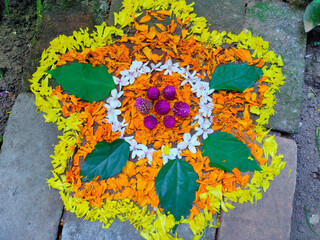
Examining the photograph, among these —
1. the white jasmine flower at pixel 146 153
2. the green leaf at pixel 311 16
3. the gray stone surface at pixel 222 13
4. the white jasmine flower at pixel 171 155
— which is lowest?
the white jasmine flower at pixel 146 153

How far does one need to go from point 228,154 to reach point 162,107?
1.08 feet

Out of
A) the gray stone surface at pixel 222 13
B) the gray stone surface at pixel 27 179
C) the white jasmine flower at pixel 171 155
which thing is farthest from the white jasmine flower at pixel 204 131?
the gray stone surface at pixel 27 179

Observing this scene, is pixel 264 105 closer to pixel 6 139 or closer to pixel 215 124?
pixel 215 124

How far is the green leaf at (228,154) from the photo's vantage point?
107 cm

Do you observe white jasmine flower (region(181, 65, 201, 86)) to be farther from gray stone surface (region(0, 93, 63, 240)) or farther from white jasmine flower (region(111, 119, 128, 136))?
gray stone surface (region(0, 93, 63, 240))

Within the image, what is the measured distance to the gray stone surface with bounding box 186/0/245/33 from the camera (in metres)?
1.22

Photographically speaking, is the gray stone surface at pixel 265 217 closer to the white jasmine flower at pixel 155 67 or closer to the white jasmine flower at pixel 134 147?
the white jasmine flower at pixel 134 147

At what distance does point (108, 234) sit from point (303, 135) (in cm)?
97

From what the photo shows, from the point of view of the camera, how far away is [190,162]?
3.60 ft

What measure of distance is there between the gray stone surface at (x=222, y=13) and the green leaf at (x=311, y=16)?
0.27 m

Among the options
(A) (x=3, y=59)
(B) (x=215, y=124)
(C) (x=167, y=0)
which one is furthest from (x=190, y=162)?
(A) (x=3, y=59)

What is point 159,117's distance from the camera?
1119 millimetres

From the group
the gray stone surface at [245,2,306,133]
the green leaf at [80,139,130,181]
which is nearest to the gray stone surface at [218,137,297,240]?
the gray stone surface at [245,2,306,133]

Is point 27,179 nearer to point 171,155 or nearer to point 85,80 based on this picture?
point 85,80
